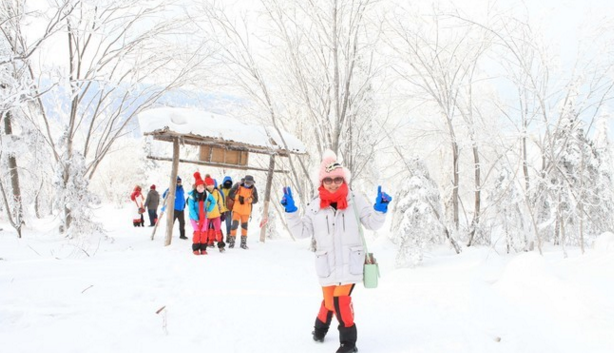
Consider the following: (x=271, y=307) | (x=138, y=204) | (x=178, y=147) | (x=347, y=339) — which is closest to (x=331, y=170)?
(x=347, y=339)

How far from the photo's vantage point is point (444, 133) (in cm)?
930

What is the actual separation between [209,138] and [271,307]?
5000mm

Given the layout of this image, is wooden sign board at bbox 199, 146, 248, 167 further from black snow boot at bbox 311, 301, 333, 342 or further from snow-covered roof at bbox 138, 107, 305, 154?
black snow boot at bbox 311, 301, 333, 342

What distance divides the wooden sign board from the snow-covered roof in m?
0.42

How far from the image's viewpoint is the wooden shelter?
7715 mm

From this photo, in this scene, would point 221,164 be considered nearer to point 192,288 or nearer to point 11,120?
point 192,288

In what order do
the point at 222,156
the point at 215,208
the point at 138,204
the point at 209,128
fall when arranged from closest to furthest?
the point at 215,208
the point at 209,128
the point at 222,156
the point at 138,204

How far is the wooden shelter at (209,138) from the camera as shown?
771 centimetres

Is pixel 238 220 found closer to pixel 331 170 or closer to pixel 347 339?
pixel 331 170

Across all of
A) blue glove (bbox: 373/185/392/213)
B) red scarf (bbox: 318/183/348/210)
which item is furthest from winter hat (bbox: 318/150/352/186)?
blue glove (bbox: 373/185/392/213)

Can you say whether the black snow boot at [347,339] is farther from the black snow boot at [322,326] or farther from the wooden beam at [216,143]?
the wooden beam at [216,143]

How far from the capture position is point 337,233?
332 cm

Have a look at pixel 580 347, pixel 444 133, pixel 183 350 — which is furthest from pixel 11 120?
pixel 580 347

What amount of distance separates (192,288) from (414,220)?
4.77 metres
